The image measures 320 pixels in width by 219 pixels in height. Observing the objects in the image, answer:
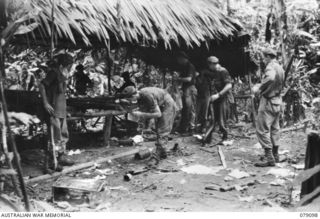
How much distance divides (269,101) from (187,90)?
9.52ft

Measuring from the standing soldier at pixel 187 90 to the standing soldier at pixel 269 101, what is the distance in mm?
2637

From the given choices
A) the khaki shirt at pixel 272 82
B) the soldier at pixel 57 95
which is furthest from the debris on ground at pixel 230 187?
the soldier at pixel 57 95

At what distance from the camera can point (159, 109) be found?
7145 mm

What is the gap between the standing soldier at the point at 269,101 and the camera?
23.0 ft

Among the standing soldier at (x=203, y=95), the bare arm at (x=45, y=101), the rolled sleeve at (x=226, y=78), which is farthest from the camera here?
the standing soldier at (x=203, y=95)

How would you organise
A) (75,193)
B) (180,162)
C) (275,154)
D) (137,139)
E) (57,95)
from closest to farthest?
(75,193), (57,95), (275,154), (180,162), (137,139)

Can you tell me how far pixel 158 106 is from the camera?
7.18 m

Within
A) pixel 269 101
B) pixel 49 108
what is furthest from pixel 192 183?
pixel 49 108

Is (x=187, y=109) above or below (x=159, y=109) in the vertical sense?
below

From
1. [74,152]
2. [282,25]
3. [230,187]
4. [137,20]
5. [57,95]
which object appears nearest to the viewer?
[230,187]

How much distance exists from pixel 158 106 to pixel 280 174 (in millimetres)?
2133

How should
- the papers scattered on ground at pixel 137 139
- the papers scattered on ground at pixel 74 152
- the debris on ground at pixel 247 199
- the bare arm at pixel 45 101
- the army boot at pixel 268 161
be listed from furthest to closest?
the papers scattered on ground at pixel 137 139 < the papers scattered on ground at pixel 74 152 < the army boot at pixel 268 161 < the bare arm at pixel 45 101 < the debris on ground at pixel 247 199

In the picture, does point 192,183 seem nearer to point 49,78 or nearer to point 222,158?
point 222,158

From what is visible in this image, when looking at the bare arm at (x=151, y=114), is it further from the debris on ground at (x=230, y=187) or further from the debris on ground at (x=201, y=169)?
the debris on ground at (x=230, y=187)
